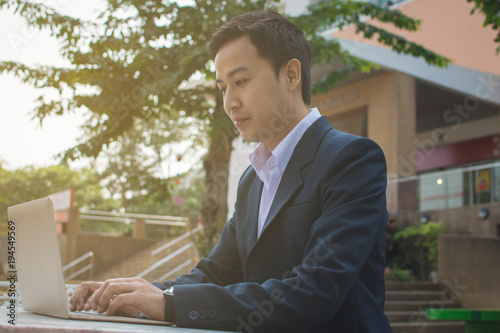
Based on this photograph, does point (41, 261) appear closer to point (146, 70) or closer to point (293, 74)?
point (293, 74)

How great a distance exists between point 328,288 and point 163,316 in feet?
1.26

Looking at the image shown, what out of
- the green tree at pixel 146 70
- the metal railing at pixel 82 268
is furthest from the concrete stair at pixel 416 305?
the metal railing at pixel 82 268

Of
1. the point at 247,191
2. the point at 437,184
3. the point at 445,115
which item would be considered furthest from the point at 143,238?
the point at 247,191

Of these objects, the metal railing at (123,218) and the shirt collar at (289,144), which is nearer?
the shirt collar at (289,144)

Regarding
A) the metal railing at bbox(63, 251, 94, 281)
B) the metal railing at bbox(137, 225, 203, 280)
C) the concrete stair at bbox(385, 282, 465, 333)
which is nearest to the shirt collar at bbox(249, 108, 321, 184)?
the concrete stair at bbox(385, 282, 465, 333)

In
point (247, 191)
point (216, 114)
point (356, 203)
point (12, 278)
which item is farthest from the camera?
point (216, 114)

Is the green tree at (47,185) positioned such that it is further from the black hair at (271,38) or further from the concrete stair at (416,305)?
the black hair at (271,38)

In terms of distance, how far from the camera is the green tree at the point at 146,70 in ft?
31.8

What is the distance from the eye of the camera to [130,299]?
132cm

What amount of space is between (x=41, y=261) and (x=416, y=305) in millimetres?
9552

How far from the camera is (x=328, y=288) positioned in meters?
1.31

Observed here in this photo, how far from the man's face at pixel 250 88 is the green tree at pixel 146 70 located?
25.1ft

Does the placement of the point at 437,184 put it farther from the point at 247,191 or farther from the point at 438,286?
the point at 247,191

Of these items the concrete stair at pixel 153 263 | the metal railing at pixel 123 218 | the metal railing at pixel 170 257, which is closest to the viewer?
the metal railing at pixel 170 257
